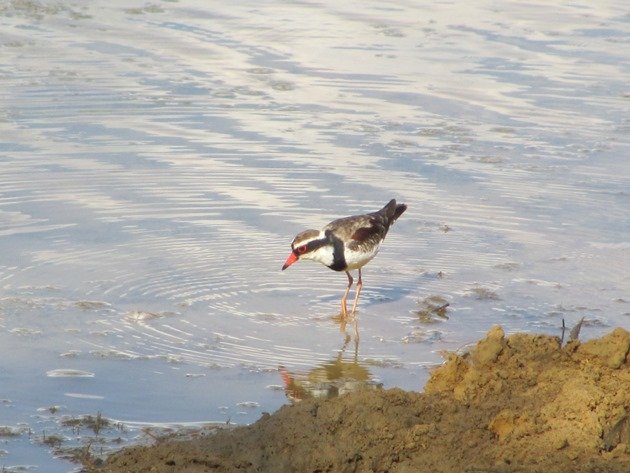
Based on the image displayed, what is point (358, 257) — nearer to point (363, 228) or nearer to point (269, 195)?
point (363, 228)

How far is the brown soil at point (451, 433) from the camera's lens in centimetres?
573

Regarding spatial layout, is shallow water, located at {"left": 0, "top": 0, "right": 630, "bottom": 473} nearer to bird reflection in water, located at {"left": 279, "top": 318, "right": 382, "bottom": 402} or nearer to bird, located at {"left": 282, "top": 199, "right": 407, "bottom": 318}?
bird reflection in water, located at {"left": 279, "top": 318, "right": 382, "bottom": 402}

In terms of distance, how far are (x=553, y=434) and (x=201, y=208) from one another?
6.14 metres

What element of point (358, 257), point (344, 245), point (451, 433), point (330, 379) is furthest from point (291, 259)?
point (451, 433)

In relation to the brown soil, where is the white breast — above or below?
below

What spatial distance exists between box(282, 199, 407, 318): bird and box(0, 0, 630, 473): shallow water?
0.94 ft

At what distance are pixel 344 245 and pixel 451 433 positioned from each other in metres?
4.07

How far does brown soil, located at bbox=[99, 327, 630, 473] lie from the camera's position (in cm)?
573

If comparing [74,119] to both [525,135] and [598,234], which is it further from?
[598,234]

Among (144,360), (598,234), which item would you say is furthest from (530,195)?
(144,360)

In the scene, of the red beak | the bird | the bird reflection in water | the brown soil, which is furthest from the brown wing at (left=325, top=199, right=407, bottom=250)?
the brown soil

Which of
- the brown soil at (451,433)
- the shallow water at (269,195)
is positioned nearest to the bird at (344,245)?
the shallow water at (269,195)

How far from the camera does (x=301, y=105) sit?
14391 mm

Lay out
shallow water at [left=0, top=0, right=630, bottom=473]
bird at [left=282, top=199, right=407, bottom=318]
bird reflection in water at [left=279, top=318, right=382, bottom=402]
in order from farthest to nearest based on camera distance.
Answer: bird at [left=282, top=199, right=407, bottom=318], shallow water at [left=0, top=0, right=630, bottom=473], bird reflection in water at [left=279, top=318, right=382, bottom=402]
